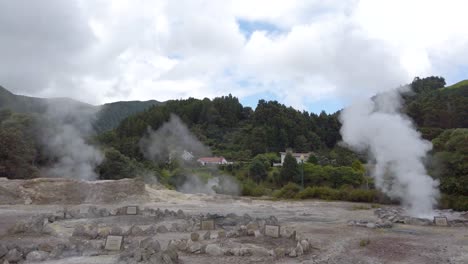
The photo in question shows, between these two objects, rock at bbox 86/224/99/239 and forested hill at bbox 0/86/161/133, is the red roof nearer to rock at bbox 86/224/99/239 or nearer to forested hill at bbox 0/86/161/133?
forested hill at bbox 0/86/161/133

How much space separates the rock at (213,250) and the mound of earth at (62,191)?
53.9ft

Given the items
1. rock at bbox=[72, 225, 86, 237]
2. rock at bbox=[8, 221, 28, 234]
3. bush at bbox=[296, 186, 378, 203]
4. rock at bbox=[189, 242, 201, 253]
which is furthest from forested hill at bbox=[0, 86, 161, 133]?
rock at bbox=[189, 242, 201, 253]

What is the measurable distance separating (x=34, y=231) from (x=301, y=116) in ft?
178

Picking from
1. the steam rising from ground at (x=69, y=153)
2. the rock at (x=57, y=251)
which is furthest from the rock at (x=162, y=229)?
the steam rising from ground at (x=69, y=153)

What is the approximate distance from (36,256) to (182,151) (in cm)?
4584

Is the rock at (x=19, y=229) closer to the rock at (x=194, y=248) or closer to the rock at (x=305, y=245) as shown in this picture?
the rock at (x=194, y=248)

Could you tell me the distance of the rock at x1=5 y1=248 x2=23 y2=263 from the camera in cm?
913

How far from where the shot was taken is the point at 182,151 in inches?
2172

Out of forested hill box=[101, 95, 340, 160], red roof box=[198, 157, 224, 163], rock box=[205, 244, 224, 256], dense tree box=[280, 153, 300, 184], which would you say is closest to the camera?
rock box=[205, 244, 224, 256]

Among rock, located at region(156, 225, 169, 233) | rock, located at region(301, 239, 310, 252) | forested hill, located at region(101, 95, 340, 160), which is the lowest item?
rock, located at region(156, 225, 169, 233)

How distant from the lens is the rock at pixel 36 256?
9.32 meters

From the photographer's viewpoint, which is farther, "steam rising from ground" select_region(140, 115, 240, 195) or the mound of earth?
"steam rising from ground" select_region(140, 115, 240, 195)

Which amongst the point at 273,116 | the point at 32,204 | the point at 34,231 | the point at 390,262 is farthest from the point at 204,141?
the point at 390,262

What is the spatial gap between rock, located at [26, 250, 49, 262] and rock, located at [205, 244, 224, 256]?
3388 mm
